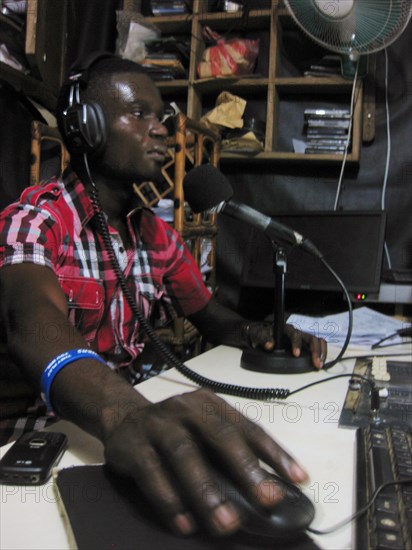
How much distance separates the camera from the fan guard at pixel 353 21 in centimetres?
146

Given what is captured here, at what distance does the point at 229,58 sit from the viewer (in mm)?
1870

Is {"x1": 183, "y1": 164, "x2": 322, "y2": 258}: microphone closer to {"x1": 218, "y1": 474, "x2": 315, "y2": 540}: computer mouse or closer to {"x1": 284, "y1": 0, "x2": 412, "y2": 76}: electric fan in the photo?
{"x1": 218, "y1": 474, "x2": 315, "y2": 540}: computer mouse

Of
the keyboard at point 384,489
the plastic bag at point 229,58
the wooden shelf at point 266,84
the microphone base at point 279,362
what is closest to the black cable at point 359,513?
the keyboard at point 384,489

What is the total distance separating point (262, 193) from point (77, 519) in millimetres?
1774

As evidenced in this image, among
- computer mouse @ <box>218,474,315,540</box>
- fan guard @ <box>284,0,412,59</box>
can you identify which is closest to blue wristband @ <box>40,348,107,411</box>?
computer mouse @ <box>218,474,315,540</box>

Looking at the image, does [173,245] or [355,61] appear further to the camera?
[355,61]

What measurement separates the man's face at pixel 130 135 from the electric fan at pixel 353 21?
2.37 feet

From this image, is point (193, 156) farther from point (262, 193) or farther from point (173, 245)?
point (173, 245)

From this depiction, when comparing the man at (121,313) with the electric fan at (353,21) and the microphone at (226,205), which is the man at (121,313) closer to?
the microphone at (226,205)

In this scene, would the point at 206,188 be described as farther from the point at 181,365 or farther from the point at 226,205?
A: the point at 181,365

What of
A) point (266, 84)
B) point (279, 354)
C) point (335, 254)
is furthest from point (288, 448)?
point (266, 84)

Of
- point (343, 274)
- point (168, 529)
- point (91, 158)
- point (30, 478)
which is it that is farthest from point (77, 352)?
point (343, 274)

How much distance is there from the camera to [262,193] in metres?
2.03

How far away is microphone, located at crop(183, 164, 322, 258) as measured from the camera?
917 mm
